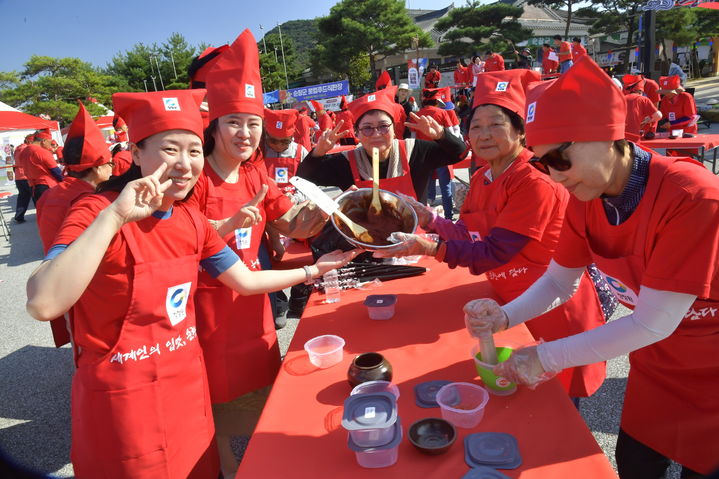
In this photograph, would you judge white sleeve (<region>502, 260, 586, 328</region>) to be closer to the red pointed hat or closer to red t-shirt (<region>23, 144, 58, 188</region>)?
the red pointed hat

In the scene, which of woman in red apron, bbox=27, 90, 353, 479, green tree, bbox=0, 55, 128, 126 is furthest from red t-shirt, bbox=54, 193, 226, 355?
green tree, bbox=0, 55, 128, 126

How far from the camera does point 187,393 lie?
64.3 inches

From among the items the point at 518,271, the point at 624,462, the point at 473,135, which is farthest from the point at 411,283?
the point at 624,462

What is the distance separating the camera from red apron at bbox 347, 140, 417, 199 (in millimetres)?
3002

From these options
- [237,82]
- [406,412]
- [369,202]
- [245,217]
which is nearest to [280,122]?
[237,82]

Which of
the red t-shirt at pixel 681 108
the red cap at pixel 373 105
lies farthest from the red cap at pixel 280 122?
the red t-shirt at pixel 681 108

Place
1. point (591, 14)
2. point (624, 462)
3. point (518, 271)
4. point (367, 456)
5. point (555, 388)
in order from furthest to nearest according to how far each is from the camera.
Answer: point (591, 14), point (518, 271), point (624, 462), point (555, 388), point (367, 456)

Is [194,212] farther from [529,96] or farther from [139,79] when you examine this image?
[139,79]

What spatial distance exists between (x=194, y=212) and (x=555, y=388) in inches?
58.4

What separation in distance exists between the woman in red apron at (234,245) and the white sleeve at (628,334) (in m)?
1.33

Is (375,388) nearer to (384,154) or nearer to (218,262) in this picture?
(218,262)

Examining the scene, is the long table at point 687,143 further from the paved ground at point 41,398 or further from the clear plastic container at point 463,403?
the clear plastic container at point 463,403

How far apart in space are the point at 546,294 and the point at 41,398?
389 cm

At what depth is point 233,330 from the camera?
2037mm
